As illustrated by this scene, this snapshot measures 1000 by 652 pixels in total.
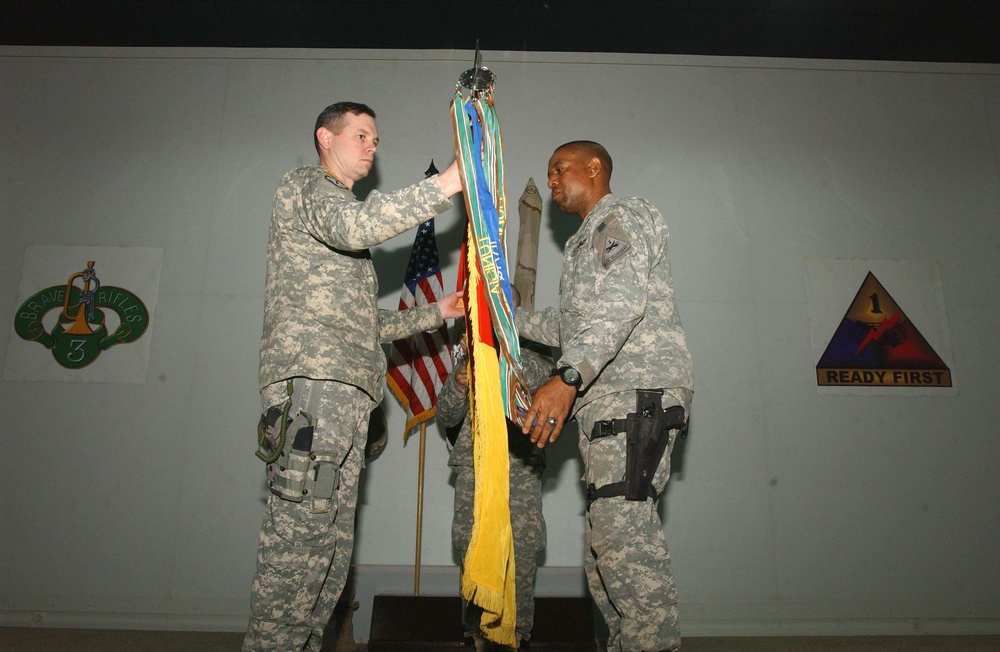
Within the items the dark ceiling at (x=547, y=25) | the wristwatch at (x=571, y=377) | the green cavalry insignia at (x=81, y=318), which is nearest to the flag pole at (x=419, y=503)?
the wristwatch at (x=571, y=377)

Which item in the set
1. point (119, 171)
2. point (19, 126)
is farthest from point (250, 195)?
point (19, 126)

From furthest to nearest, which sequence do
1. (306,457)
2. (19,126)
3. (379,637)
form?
(19,126) < (379,637) < (306,457)

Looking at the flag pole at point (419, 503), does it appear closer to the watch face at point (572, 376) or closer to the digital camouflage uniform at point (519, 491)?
the digital camouflage uniform at point (519, 491)

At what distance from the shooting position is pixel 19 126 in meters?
3.95

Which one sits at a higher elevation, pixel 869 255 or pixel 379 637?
pixel 869 255

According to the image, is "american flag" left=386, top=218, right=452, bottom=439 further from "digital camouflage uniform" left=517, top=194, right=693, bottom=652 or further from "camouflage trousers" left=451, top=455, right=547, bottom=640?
"digital camouflage uniform" left=517, top=194, right=693, bottom=652

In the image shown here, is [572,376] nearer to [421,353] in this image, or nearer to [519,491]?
[519,491]

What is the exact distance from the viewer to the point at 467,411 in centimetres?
287

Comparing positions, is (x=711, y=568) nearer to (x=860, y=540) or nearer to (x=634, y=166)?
(x=860, y=540)

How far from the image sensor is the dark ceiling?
12.5 ft

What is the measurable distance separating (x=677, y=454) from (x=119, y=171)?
375 cm

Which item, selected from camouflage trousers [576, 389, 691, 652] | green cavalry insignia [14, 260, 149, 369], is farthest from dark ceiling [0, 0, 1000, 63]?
camouflage trousers [576, 389, 691, 652]

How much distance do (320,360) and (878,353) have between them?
333cm

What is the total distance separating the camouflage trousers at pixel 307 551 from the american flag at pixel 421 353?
136cm
